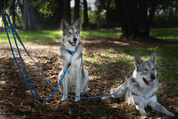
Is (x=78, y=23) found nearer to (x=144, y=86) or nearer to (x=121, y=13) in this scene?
(x=144, y=86)

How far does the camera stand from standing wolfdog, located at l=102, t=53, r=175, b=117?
13.2 feet

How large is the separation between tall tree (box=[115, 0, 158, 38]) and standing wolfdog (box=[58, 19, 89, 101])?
1325 centimetres

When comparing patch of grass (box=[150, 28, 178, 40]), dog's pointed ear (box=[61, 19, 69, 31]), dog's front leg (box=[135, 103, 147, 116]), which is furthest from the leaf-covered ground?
patch of grass (box=[150, 28, 178, 40])

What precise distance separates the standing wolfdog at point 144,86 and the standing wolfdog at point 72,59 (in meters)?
1.54

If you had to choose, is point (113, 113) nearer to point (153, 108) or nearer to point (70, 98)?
point (153, 108)

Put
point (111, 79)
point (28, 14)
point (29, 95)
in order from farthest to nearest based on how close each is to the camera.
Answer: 1. point (28, 14)
2. point (111, 79)
3. point (29, 95)

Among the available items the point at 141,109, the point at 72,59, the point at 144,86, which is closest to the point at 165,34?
the point at 144,86

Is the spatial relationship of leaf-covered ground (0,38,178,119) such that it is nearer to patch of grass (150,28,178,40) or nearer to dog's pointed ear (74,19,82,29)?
dog's pointed ear (74,19,82,29)

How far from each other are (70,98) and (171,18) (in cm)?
3311

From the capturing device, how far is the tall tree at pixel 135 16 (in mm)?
16516

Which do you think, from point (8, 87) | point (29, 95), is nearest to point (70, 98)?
point (29, 95)

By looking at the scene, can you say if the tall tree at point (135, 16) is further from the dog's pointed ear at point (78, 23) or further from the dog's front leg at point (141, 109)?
the dog's front leg at point (141, 109)

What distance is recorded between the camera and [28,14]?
27250mm

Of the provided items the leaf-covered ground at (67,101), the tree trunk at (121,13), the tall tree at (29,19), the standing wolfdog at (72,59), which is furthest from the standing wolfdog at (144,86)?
the tall tree at (29,19)
